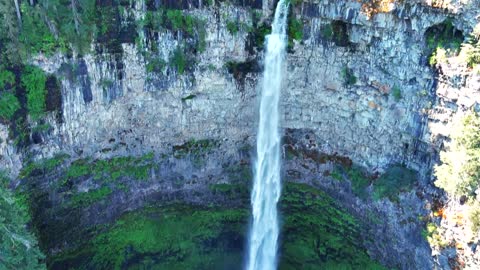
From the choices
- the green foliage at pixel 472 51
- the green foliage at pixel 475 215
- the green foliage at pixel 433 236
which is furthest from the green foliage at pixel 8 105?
the green foliage at pixel 475 215

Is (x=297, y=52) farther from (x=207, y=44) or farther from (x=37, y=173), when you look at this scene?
(x=37, y=173)

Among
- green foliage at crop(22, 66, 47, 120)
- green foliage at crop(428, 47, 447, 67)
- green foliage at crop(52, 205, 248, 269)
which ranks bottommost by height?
green foliage at crop(52, 205, 248, 269)

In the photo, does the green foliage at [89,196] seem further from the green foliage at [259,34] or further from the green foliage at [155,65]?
the green foliage at [259,34]

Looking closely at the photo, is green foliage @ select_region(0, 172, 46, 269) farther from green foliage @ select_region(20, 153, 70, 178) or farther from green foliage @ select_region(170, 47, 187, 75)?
green foliage @ select_region(170, 47, 187, 75)

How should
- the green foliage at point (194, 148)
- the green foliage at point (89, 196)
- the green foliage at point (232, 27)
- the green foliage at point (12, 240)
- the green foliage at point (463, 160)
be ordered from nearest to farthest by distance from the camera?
the green foliage at point (12, 240) < the green foliage at point (463, 160) < the green foliage at point (232, 27) < the green foliage at point (89, 196) < the green foliage at point (194, 148)

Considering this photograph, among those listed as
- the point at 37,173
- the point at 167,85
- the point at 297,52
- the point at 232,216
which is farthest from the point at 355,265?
the point at 37,173

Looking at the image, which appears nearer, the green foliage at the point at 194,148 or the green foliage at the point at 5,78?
the green foliage at the point at 5,78

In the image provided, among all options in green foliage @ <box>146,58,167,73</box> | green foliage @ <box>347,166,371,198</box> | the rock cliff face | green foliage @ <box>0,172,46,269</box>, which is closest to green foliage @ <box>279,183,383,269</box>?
the rock cliff face

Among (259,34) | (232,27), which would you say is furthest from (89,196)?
(259,34)
